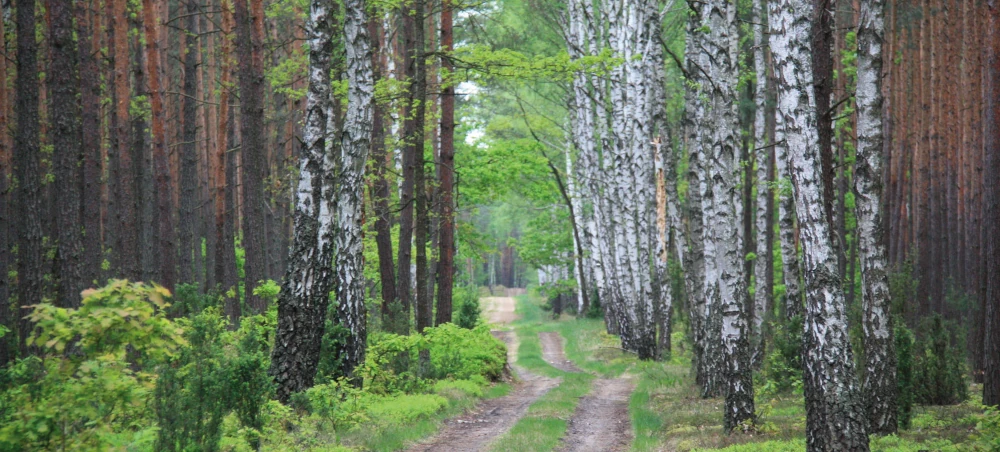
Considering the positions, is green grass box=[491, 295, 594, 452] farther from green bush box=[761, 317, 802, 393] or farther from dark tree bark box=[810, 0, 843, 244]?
dark tree bark box=[810, 0, 843, 244]

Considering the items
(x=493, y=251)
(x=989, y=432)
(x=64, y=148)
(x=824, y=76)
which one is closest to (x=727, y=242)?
(x=824, y=76)

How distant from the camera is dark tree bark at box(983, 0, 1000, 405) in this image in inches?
396

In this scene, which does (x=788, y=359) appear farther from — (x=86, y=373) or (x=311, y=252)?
(x=86, y=373)

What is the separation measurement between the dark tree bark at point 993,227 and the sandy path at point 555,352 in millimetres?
12971

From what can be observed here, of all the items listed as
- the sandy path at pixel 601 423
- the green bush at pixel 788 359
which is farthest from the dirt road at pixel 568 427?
the green bush at pixel 788 359

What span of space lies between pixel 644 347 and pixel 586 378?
3087 mm

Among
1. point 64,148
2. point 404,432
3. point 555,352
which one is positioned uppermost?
point 64,148

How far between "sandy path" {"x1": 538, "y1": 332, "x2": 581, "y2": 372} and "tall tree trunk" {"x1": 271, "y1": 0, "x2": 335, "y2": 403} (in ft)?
42.0

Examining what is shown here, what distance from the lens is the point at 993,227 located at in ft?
35.2

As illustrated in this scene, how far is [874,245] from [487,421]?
6357 mm

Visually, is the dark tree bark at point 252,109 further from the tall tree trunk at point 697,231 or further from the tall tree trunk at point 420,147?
the tall tree trunk at point 697,231

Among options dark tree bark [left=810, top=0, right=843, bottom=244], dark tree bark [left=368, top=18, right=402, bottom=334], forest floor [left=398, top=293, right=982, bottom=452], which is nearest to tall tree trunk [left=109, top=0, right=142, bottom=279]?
dark tree bark [left=368, top=18, right=402, bottom=334]

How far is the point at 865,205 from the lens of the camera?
359 inches

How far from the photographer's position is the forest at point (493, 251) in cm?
752
